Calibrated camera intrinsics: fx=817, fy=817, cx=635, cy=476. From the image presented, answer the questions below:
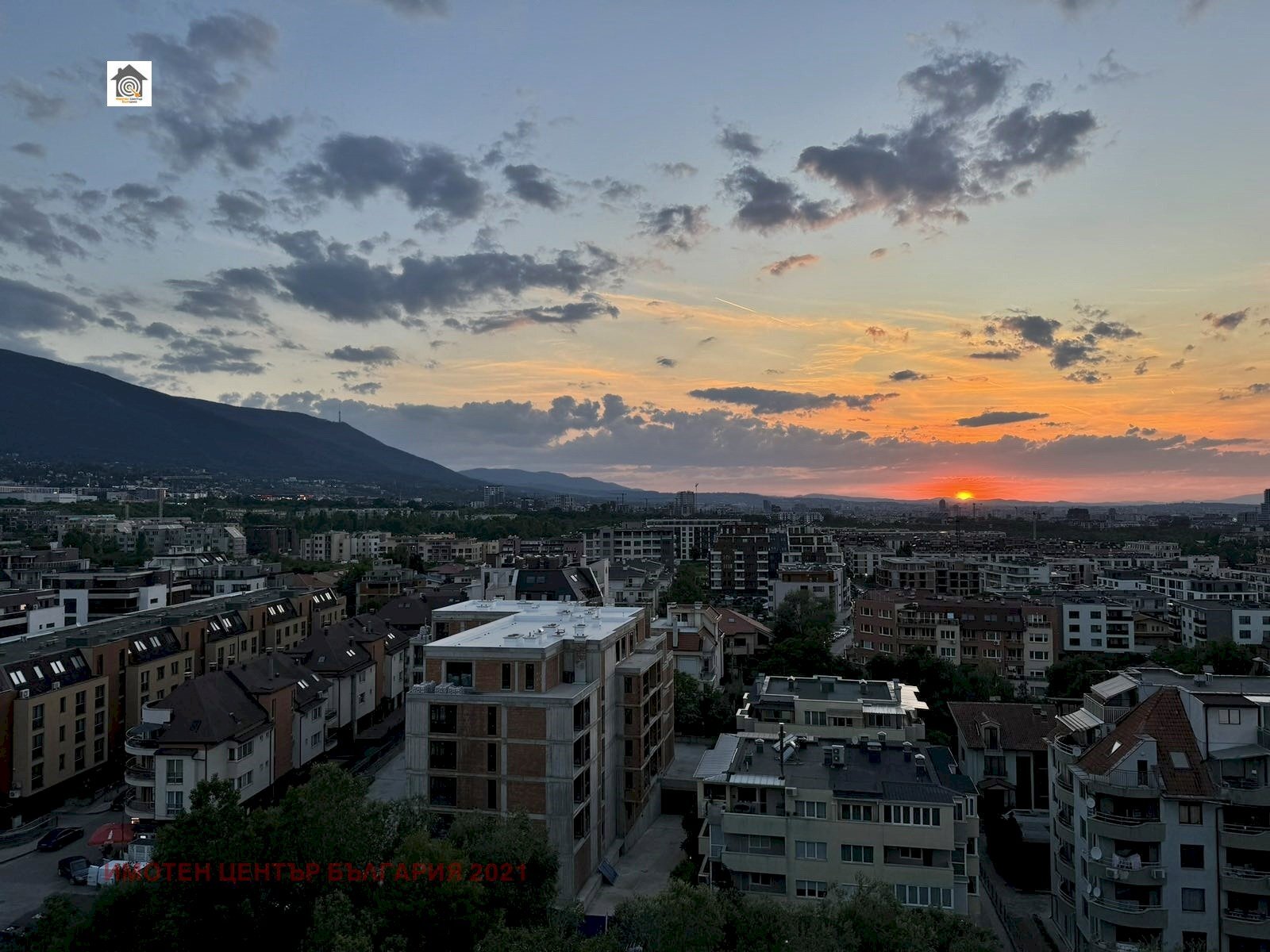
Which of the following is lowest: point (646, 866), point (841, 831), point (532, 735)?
point (646, 866)

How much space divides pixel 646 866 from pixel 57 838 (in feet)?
67.0

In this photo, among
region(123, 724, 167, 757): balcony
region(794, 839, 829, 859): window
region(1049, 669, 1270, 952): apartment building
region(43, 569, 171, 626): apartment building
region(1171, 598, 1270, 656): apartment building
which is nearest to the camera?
region(1049, 669, 1270, 952): apartment building

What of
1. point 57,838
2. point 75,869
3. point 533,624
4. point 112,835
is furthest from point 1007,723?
point 57,838

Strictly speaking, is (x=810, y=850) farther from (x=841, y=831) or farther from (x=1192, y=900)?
(x=1192, y=900)

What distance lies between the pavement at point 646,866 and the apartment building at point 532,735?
52 centimetres

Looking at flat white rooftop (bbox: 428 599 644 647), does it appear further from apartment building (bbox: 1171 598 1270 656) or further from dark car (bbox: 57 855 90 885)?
apartment building (bbox: 1171 598 1270 656)

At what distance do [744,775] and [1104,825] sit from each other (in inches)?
333

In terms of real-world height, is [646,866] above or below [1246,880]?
below

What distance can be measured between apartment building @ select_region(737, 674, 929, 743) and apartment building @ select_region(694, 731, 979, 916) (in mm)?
5064

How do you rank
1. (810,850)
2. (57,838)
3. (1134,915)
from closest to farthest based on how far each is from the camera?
1. (1134,915)
2. (810,850)
3. (57,838)

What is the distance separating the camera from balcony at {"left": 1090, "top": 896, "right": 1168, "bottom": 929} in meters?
18.7

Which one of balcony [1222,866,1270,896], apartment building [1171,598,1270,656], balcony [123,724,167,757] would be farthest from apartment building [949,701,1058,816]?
apartment building [1171,598,1270,656]

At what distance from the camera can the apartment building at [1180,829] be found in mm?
18547

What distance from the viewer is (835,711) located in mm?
29062
